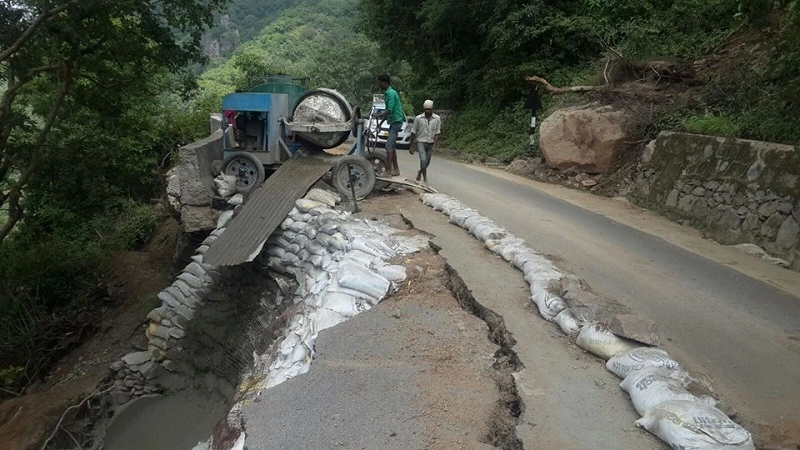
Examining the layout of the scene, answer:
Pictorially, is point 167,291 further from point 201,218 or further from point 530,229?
point 530,229

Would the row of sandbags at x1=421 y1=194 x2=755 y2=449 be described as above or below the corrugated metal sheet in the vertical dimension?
above

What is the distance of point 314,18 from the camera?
59281 mm

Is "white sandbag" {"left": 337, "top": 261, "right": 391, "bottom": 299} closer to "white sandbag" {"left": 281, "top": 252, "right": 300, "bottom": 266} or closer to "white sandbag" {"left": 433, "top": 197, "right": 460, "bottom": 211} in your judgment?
"white sandbag" {"left": 281, "top": 252, "right": 300, "bottom": 266}

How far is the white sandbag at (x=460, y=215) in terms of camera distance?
7.94 meters

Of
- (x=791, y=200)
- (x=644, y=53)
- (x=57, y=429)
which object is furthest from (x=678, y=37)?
(x=57, y=429)

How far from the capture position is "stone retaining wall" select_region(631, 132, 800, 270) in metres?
7.54

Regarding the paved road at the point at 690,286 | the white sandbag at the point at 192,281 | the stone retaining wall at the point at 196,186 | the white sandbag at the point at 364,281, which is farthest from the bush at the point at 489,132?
the white sandbag at the point at 364,281

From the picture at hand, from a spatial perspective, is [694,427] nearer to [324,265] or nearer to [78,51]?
[324,265]

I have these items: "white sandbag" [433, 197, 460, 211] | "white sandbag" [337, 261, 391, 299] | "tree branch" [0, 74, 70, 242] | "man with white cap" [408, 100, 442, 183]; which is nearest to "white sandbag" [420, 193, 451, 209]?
"white sandbag" [433, 197, 460, 211]

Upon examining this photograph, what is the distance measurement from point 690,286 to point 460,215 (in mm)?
2908

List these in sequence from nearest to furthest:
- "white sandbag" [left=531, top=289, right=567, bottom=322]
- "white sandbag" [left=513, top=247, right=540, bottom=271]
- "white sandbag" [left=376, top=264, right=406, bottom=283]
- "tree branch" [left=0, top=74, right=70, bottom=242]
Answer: "white sandbag" [left=531, top=289, right=567, bottom=322]
"white sandbag" [left=376, top=264, right=406, bottom=283]
"white sandbag" [left=513, top=247, right=540, bottom=271]
"tree branch" [left=0, top=74, right=70, bottom=242]

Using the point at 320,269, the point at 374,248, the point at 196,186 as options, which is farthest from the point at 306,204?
the point at 196,186

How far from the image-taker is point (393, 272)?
229 inches

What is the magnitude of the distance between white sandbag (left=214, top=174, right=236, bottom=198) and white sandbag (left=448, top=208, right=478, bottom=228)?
321 cm
